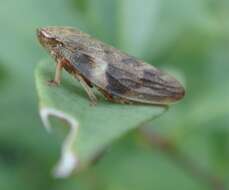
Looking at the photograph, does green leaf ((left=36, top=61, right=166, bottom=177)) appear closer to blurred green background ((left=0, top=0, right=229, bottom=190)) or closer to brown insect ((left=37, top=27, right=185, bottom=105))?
brown insect ((left=37, top=27, right=185, bottom=105))

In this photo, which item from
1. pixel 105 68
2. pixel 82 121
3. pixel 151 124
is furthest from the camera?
pixel 151 124

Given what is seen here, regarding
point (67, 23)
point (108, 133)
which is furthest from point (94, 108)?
point (67, 23)

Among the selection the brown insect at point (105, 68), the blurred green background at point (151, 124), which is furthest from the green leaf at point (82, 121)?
the blurred green background at point (151, 124)

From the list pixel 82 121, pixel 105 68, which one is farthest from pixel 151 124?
pixel 82 121

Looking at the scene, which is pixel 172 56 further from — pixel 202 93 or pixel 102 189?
pixel 102 189

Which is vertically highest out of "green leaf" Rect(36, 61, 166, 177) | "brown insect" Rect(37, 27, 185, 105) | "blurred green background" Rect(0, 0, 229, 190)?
"green leaf" Rect(36, 61, 166, 177)

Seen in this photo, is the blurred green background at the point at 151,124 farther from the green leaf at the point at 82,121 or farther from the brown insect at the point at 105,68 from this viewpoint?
the green leaf at the point at 82,121

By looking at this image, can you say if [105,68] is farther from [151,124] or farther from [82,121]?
[82,121]

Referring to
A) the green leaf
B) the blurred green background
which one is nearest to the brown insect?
the blurred green background
